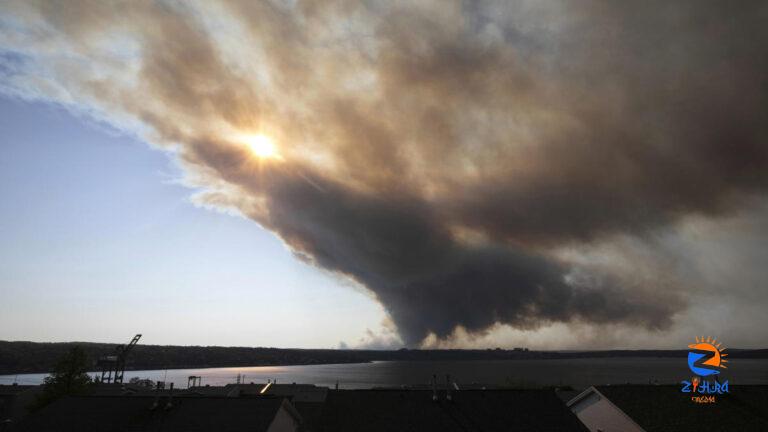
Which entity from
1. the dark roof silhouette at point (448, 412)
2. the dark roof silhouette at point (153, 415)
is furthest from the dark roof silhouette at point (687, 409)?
the dark roof silhouette at point (153, 415)

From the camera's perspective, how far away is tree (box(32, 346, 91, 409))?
66000 mm

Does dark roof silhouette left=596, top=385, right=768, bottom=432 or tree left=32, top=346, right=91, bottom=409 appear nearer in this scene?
dark roof silhouette left=596, top=385, right=768, bottom=432

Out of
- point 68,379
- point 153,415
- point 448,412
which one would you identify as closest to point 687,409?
point 448,412

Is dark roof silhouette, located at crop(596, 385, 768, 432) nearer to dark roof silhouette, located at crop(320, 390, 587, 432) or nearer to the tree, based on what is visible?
dark roof silhouette, located at crop(320, 390, 587, 432)

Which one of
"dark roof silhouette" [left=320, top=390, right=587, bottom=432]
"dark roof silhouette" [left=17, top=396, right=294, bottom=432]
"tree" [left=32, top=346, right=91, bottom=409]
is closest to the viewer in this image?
"dark roof silhouette" [left=17, top=396, right=294, bottom=432]

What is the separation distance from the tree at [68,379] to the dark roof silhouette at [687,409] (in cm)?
7135

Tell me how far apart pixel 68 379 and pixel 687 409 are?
3150 inches

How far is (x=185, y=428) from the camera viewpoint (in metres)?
34.8

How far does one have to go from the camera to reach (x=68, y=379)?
69.3 meters

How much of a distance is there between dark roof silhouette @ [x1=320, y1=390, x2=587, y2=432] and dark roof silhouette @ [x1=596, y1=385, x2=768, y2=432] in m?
6.26

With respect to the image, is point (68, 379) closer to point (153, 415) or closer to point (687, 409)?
point (153, 415)

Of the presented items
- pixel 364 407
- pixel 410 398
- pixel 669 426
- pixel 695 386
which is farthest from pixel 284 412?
pixel 695 386

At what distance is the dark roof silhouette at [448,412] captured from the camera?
129 feet

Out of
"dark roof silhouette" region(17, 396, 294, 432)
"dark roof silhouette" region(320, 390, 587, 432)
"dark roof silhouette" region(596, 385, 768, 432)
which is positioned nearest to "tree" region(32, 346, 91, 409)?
"dark roof silhouette" region(17, 396, 294, 432)
